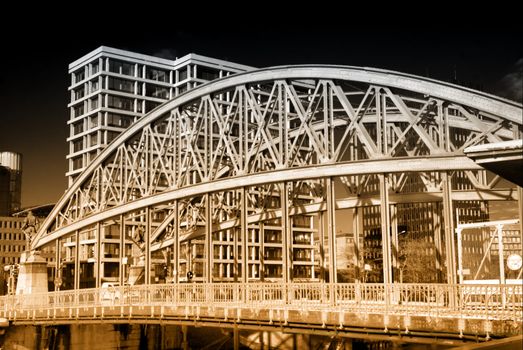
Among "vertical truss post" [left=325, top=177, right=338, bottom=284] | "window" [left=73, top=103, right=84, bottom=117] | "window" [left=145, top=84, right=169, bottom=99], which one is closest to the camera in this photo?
"vertical truss post" [left=325, top=177, right=338, bottom=284]

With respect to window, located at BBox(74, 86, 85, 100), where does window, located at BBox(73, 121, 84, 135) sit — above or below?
below

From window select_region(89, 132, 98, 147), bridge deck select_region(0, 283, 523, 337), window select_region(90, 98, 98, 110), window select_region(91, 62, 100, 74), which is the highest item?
window select_region(91, 62, 100, 74)

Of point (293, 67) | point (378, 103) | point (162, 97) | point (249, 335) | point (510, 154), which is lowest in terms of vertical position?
point (249, 335)

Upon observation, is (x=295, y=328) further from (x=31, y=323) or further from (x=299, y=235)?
(x=299, y=235)

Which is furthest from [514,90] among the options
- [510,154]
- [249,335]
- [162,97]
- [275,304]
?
[162,97]

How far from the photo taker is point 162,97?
131 m

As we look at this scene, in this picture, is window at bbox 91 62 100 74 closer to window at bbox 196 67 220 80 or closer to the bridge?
window at bbox 196 67 220 80

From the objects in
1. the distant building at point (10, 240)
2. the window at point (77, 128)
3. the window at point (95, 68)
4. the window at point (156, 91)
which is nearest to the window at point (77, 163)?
the window at point (77, 128)

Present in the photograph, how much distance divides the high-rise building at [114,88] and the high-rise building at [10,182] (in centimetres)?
2479

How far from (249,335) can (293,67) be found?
19094 millimetres

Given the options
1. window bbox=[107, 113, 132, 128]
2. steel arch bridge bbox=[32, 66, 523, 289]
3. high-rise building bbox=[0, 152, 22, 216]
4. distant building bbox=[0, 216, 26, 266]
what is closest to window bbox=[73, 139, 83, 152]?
window bbox=[107, 113, 132, 128]

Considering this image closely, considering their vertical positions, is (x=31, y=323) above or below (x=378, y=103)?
below

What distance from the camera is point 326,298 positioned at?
33125 millimetres

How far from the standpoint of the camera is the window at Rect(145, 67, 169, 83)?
13112cm
